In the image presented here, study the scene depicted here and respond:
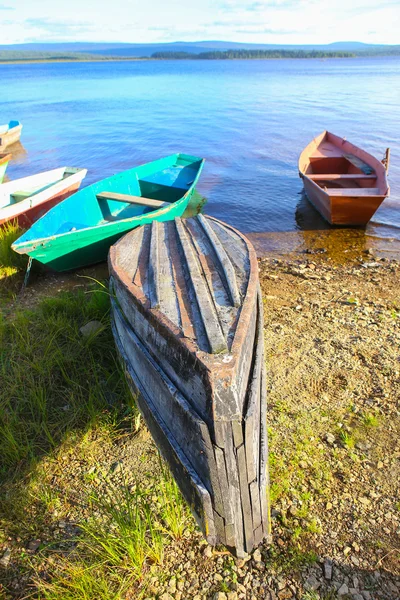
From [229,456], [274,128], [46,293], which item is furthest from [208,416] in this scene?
[274,128]

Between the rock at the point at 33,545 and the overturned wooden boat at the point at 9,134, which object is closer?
the rock at the point at 33,545

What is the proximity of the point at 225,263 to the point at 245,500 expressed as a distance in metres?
2.13

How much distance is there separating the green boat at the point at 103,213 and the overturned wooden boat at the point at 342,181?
3.29 meters

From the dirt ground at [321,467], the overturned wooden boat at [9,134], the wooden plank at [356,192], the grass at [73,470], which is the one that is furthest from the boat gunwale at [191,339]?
the overturned wooden boat at [9,134]

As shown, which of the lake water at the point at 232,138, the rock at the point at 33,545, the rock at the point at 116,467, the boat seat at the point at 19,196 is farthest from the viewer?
the lake water at the point at 232,138

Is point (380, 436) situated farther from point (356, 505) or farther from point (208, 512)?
point (208, 512)

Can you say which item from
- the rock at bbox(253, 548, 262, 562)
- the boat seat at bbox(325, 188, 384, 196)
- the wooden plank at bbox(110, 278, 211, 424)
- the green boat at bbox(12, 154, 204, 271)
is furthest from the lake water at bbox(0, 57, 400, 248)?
the rock at bbox(253, 548, 262, 562)

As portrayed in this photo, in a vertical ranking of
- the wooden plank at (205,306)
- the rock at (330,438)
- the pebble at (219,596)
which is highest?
the wooden plank at (205,306)

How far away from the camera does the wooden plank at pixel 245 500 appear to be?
238cm

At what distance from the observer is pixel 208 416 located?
234cm

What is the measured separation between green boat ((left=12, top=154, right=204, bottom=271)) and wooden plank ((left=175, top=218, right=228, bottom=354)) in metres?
2.88

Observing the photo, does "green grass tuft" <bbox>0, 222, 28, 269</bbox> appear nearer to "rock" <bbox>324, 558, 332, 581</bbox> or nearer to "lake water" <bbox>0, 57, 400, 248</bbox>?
"lake water" <bbox>0, 57, 400, 248</bbox>

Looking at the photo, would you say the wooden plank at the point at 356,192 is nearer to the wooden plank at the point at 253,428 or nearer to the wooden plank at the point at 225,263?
the wooden plank at the point at 225,263

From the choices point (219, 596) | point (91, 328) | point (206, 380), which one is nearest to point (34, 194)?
point (91, 328)
